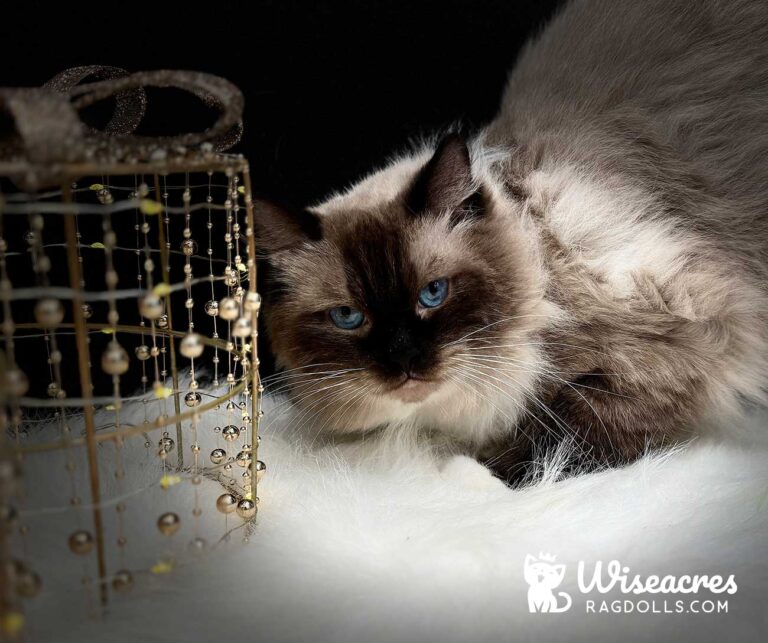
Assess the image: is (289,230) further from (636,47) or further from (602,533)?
(636,47)

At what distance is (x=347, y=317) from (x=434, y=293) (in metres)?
0.14

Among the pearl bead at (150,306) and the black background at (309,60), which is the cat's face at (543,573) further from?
the black background at (309,60)

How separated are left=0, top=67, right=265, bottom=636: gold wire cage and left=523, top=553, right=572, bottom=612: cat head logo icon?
0.37 meters

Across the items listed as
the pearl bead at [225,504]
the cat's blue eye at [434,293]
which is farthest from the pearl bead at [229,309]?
the cat's blue eye at [434,293]

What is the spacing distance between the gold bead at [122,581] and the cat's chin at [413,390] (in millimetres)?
462

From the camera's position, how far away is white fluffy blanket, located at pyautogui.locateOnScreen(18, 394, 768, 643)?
32.0 inches

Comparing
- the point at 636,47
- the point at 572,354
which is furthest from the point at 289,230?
the point at 636,47

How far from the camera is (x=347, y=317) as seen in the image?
1.19 metres

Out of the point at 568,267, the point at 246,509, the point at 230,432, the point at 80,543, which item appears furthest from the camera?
the point at 568,267

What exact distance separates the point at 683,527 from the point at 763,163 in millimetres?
709

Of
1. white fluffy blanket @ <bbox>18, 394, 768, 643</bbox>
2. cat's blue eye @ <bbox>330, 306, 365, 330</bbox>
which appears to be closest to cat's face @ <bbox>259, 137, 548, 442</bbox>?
cat's blue eye @ <bbox>330, 306, 365, 330</bbox>

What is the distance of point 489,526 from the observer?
100 cm

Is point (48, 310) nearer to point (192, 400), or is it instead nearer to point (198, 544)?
point (198, 544)

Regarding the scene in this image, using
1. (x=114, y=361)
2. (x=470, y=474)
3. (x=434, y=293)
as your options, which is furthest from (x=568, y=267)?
(x=114, y=361)
